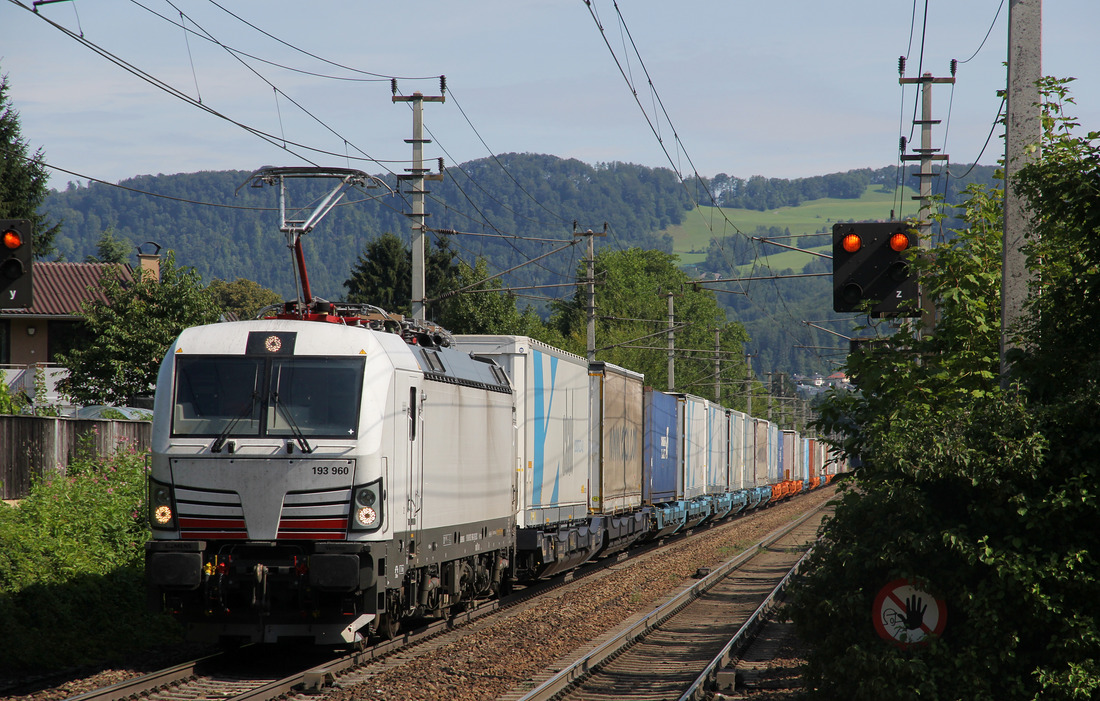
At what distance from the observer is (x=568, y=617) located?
15.1 m

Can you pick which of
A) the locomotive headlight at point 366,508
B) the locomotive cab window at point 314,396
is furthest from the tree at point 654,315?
the locomotive headlight at point 366,508

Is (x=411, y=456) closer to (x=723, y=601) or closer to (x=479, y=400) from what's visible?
(x=479, y=400)

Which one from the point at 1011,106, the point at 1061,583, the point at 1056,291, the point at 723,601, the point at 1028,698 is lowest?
the point at 723,601

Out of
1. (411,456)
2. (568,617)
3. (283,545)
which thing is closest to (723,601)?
(568,617)

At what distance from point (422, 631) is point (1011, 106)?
869 cm

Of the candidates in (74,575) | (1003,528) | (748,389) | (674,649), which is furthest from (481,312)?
(1003,528)

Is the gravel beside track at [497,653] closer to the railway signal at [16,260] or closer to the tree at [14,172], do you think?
the railway signal at [16,260]

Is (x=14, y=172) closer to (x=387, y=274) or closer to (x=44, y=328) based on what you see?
(x=44, y=328)

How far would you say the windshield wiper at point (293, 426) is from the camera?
10195 mm

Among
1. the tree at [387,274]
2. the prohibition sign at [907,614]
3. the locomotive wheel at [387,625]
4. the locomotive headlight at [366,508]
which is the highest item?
the tree at [387,274]

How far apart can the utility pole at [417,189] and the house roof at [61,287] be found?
21.4 meters

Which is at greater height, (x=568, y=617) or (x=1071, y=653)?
(x=1071, y=653)

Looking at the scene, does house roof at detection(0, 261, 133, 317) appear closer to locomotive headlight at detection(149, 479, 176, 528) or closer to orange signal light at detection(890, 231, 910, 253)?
locomotive headlight at detection(149, 479, 176, 528)

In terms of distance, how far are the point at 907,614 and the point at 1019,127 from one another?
12.3ft
